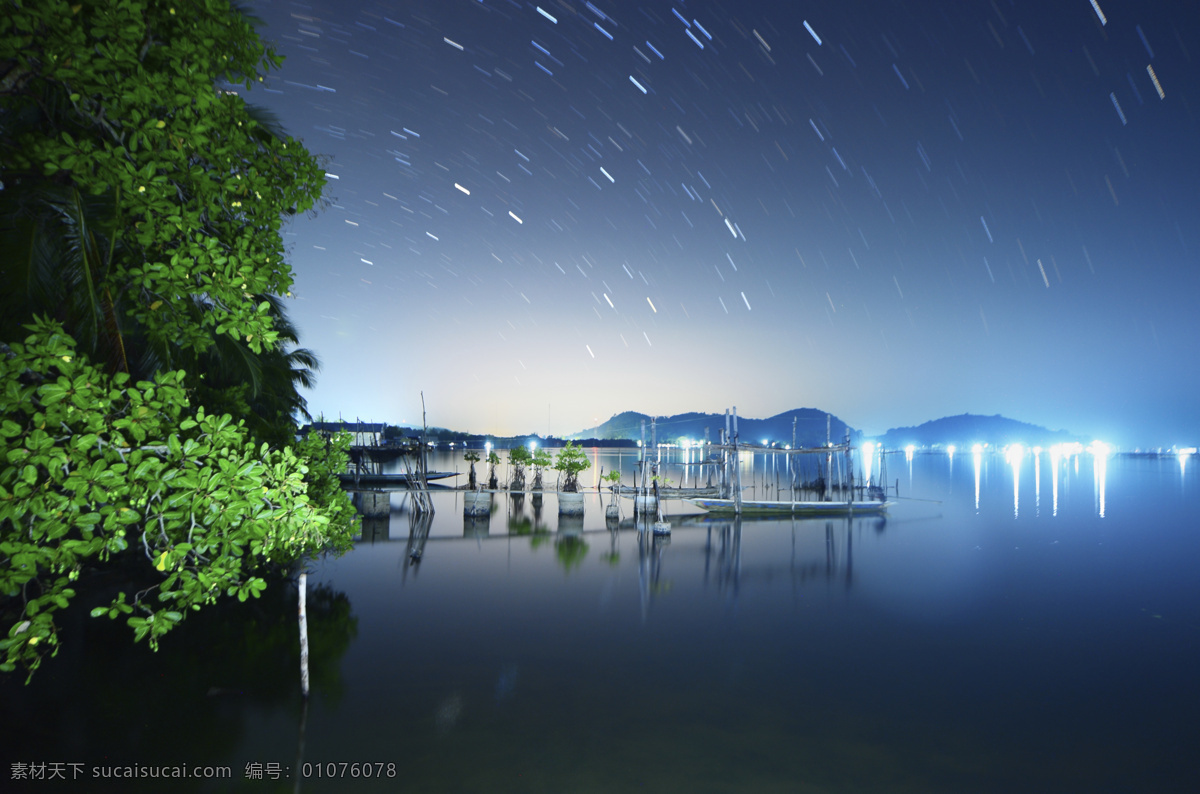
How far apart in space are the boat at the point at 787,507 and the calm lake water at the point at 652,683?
7862 millimetres

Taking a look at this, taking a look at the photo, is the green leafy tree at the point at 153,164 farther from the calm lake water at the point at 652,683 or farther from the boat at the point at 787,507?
the boat at the point at 787,507

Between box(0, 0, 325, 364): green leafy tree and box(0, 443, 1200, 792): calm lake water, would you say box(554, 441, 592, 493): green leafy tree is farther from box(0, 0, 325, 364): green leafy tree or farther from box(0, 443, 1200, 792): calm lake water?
box(0, 0, 325, 364): green leafy tree

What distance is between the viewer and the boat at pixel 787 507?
1078 inches

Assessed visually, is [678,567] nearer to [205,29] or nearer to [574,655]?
[574,655]

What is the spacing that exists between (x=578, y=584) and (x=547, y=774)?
9040 millimetres

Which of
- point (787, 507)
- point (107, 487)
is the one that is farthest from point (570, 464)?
point (107, 487)

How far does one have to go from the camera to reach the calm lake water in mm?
7621

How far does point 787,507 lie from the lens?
28422mm

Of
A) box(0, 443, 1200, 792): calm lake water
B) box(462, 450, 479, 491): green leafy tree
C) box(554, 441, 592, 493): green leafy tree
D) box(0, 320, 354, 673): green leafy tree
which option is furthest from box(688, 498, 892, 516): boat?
box(0, 320, 354, 673): green leafy tree

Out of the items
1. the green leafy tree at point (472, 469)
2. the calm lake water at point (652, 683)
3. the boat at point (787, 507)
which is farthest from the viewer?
the green leafy tree at point (472, 469)

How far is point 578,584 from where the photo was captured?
54.1 feet

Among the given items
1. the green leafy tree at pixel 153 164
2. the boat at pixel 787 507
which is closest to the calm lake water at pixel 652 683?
the green leafy tree at pixel 153 164

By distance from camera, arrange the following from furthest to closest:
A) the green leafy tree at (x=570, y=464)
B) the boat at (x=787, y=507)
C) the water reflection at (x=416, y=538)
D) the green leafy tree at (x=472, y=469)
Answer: the green leafy tree at (x=472, y=469) → the boat at (x=787, y=507) → the green leafy tree at (x=570, y=464) → the water reflection at (x=416, y=538)

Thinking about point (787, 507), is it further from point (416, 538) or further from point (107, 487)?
point (107, 487)
